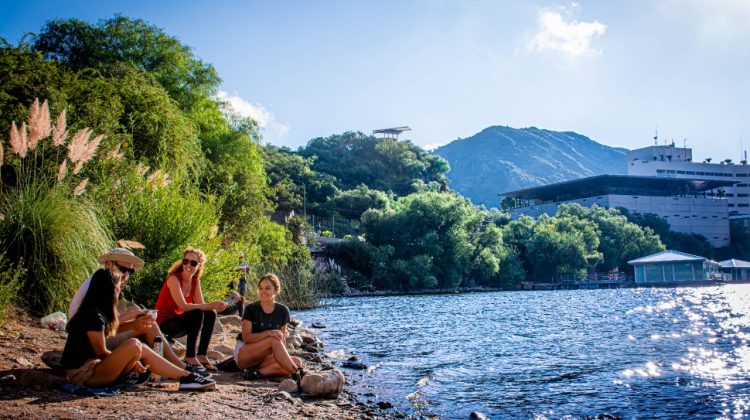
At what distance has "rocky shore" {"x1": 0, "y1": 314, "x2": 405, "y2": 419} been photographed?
4.80m

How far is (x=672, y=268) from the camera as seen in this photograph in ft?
240

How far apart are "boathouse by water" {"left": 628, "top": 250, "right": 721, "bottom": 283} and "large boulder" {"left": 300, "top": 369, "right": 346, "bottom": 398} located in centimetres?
7254

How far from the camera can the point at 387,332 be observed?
17.8 meters

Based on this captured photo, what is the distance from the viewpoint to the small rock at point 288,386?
685 cm

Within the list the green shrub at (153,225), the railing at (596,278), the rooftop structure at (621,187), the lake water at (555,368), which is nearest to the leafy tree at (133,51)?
the lake water at (555,368)

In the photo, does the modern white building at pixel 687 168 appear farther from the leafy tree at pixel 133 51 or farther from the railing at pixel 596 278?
the leafy tree at pixel 133 51

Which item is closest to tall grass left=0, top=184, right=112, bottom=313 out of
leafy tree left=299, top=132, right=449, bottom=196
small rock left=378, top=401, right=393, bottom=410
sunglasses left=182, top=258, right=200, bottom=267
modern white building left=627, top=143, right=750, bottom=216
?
sunglasses left=182, top=258, right=200, bottom=267

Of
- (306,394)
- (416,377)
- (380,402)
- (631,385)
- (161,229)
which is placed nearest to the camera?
(306,394)

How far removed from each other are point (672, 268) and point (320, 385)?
7554 centimetres

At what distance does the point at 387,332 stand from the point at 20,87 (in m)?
11.4

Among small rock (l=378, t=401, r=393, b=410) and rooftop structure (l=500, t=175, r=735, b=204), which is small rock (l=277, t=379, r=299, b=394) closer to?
small rock (l=378, t=401, r=393, b=410)

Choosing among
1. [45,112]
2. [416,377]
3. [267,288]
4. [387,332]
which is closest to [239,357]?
[267,288]

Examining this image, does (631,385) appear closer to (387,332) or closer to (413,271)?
(387,332)

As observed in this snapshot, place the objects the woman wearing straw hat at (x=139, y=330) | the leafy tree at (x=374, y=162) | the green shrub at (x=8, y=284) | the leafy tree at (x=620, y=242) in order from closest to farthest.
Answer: the woman wearing straw hat at (x=139, y=330), the green shrub at (x=8, y=284), the leafy tree at (x=620, y=242), the leafy tree at (x=374, y=162)
